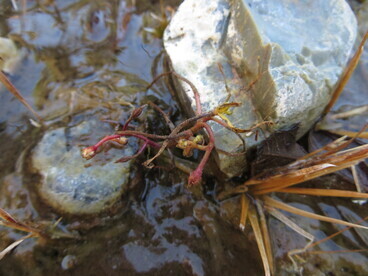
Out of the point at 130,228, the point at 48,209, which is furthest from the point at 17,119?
the point at 130,228

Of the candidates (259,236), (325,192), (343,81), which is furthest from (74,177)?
(343,81)

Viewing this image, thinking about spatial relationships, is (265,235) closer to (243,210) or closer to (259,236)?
(259,236)

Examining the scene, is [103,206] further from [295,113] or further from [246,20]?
[246,20]

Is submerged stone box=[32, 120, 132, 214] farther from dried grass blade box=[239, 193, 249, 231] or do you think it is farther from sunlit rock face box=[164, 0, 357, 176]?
dried grass blade box=[239, 193, 249, 231]

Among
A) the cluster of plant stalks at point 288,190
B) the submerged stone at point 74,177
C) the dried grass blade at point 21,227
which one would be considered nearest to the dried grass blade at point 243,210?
the cluster of plant stalks at point 288,190

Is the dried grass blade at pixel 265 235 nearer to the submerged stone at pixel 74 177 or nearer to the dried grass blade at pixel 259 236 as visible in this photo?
the dried grass blade at pixel 259 236

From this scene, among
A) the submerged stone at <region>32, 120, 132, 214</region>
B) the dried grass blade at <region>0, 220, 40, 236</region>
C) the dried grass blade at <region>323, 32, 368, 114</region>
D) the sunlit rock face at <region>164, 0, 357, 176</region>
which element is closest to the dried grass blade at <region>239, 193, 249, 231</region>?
the sunlit rock face at <region>164, 0, 357, 176</region>
